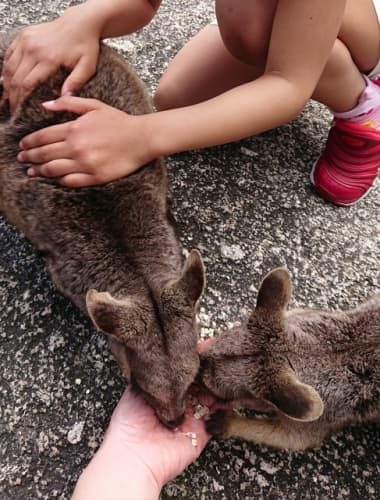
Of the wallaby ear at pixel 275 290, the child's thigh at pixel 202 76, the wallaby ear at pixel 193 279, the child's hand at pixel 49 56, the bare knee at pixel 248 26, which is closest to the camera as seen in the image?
the wallaby ear at pixel 193 279

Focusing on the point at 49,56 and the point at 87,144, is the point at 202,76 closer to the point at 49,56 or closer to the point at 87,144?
the point at 49,56

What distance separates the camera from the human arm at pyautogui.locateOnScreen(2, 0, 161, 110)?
2.71m

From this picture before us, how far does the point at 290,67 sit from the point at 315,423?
1935 millimetres

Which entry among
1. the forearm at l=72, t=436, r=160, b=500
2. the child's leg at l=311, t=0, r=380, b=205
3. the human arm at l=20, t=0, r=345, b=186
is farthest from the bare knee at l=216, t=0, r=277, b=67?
the forearm at l=72, t=436, r=160, b=500

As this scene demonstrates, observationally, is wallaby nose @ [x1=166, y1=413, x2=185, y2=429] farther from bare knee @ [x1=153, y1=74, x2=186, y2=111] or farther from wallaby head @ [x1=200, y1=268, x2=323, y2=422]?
bare knee @ [x1=153, y1=74, x2=186, y2=111]

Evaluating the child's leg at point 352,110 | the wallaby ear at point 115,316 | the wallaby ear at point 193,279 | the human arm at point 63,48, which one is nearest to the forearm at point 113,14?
the human arm at point 63,48

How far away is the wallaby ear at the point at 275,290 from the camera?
7.57 ft

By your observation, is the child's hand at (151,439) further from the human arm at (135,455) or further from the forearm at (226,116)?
the forearm at (226,116)

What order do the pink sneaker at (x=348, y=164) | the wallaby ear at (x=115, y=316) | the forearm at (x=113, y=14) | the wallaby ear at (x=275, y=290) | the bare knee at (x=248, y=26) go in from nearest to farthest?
the wallaby ear at (x=115, y=316)
the wallaby ear at (x=275, y=290)
the bare knee at (x=248, y=26)
the forearm at (x=113, y=14)
the pink sneaker at (x=348, y=164)

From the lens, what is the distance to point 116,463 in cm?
219

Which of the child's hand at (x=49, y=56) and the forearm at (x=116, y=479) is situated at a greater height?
the child's hand at (x=49, y=56)

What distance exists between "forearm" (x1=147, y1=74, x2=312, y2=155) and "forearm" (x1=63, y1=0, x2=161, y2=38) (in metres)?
0.83

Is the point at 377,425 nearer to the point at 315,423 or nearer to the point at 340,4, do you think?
the point at 315,423

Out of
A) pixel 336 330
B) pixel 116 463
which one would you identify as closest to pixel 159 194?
pixel 336 330
